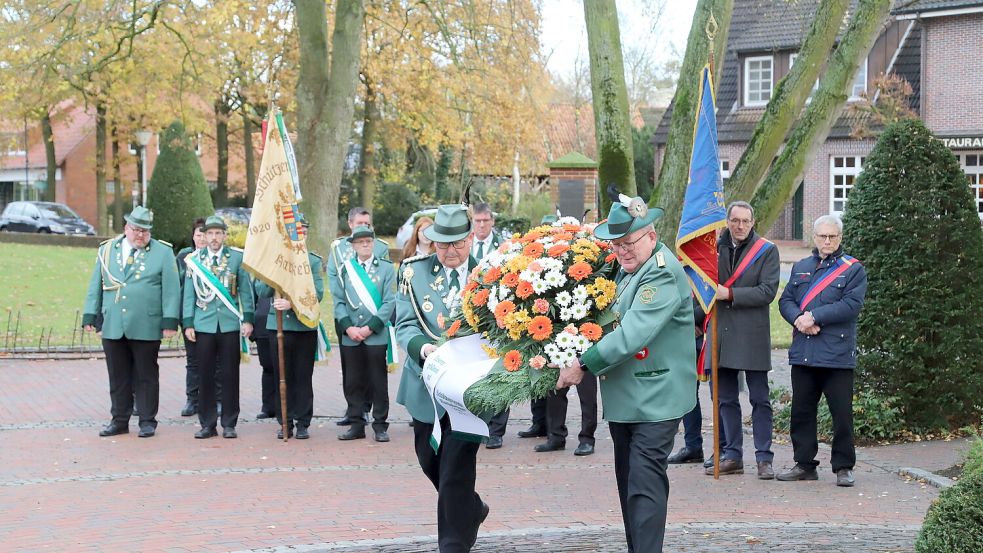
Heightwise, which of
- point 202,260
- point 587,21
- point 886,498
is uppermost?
point 587,21

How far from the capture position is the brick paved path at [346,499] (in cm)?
668

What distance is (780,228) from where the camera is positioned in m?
42.9

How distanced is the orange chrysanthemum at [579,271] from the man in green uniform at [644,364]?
183 millimetres

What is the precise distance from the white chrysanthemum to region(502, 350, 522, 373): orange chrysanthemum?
0.35 metres

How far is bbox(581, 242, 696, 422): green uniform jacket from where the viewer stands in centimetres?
566

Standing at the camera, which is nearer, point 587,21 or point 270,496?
point 270,496

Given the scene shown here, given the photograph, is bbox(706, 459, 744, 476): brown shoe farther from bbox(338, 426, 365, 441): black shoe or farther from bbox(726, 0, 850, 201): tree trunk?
bbox(726, 0, 850, 201): tree trunk

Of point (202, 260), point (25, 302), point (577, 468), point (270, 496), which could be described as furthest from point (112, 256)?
point (25, 302)

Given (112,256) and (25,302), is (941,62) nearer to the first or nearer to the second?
(25,302)

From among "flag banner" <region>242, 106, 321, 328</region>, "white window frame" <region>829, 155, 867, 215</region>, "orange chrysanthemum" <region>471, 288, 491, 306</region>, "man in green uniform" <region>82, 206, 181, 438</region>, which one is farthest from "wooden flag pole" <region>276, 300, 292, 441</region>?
"white window frame" <region>829, 155, 867, 215</region>

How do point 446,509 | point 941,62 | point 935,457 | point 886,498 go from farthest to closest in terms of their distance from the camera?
point 941,62 → point 935,457 → point 886,498 → point 446,509

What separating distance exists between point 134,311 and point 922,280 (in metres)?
7.05

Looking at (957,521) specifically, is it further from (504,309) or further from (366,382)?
(366,382)

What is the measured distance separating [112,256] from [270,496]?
Answer: 12.2ft
